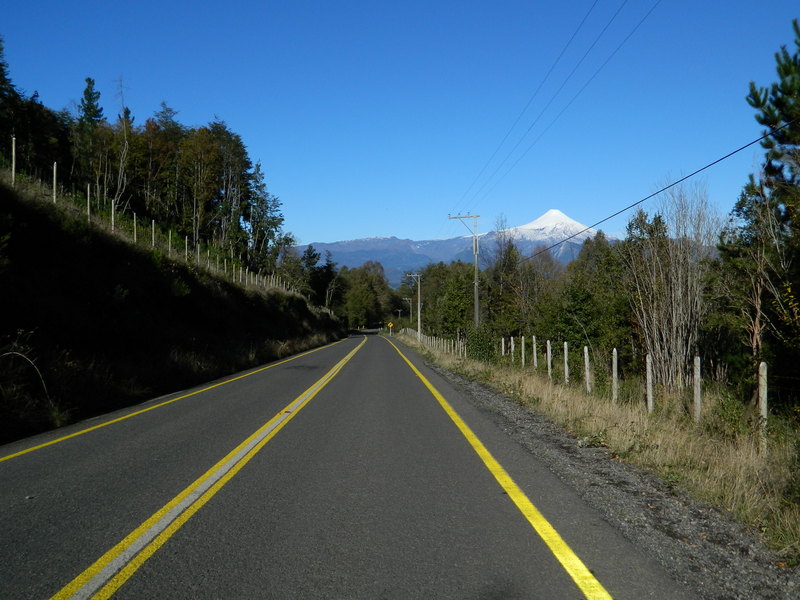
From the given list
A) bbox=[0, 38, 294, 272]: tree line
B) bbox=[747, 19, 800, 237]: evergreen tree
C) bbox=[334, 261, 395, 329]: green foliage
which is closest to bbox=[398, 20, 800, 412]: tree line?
bbox=[747, 19, 800, 237]: evergreen tree

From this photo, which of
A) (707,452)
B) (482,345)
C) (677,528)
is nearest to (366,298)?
(482,345)

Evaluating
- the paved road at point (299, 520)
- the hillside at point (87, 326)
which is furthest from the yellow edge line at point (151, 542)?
the hillside at point (87, 326)

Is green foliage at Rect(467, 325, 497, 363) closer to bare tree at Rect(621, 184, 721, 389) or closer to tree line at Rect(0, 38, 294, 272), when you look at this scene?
bare tree at Rect(621, 184, 721, 389)

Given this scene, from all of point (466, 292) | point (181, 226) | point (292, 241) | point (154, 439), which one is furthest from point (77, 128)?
point (154, 439)

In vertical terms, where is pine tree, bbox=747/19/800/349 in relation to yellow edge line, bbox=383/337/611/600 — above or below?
above

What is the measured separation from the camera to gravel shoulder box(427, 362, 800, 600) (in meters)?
3.57

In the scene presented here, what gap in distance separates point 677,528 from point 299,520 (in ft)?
9.92

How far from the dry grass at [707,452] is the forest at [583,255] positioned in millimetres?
1717

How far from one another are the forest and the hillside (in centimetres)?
716

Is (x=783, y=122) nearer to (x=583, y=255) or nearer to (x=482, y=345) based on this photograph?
(x=482, y=345)

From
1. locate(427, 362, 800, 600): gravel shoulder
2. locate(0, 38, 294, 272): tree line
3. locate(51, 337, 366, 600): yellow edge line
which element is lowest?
locate(427, 362, 800, 600): gravel shoulder

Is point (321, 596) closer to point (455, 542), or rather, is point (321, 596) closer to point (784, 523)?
point (455, 542)

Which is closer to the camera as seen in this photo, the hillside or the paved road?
the paved road

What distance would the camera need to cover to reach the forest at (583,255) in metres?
12.1
